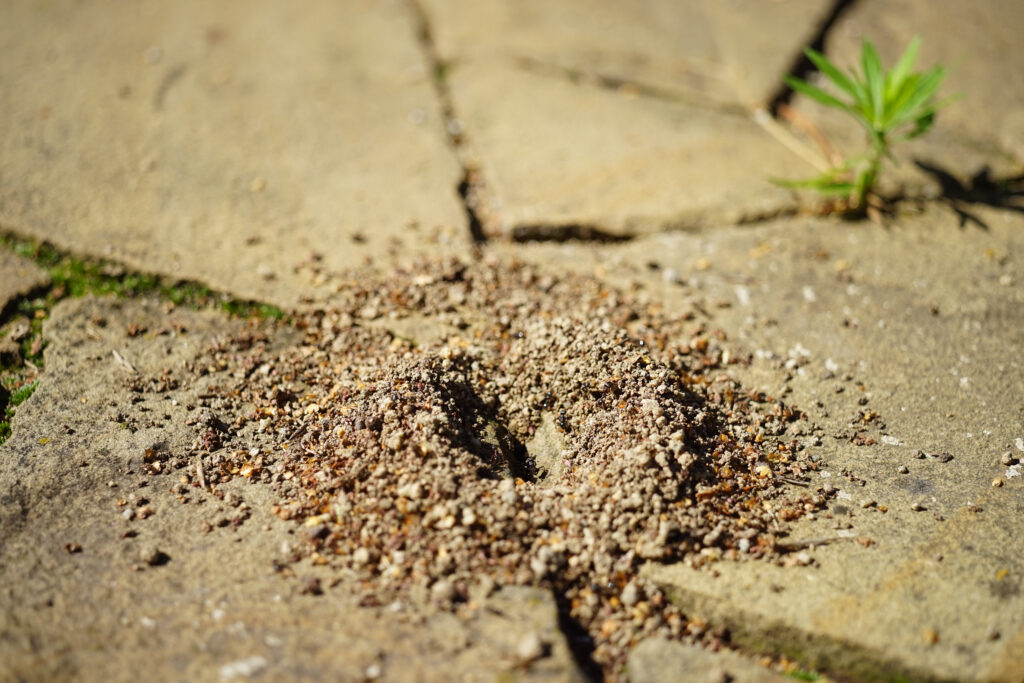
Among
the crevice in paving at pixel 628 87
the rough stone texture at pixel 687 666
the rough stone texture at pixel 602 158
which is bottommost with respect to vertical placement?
the rough stone texture at pixel 687 666

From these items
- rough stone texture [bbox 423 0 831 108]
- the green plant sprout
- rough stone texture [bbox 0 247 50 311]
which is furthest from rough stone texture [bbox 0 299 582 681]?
rough stone texture [bbox 423 0 831 108]

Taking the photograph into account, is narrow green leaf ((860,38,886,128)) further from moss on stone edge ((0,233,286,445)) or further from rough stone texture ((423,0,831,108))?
moss on stone edge ((0,233,286,445))

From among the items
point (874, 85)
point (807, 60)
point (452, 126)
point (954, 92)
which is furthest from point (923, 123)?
point (452, 126)

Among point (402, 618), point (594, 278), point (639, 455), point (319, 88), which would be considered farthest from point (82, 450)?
point (319, 88)

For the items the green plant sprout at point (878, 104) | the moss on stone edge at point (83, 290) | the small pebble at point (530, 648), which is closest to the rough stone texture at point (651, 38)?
the green plant sprout at point (878, 104)

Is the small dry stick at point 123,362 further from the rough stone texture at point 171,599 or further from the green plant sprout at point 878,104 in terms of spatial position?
the green plant sprout at point 878,104

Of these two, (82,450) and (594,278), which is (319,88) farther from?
(82,450)

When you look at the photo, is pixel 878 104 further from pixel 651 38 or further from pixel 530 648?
pixel 530 648
